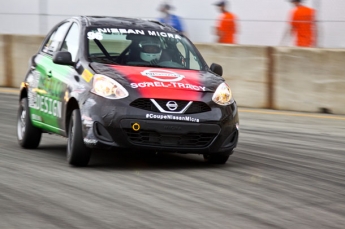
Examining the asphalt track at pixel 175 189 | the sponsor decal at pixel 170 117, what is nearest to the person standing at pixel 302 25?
the asphalt track at pixel 175 189

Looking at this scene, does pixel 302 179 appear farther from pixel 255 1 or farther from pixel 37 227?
pixel 255 1

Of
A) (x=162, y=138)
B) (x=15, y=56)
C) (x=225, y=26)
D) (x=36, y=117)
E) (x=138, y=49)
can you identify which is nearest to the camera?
(x=162, y=138)

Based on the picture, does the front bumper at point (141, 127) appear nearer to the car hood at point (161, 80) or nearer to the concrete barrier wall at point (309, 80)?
the car hood at point (161, 80)

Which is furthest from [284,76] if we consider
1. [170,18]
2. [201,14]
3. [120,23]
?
[120,23]

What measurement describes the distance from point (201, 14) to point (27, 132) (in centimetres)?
882

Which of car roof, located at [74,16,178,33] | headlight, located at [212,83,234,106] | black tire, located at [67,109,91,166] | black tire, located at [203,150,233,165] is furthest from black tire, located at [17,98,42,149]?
headlight, located at [212,83,234,106]

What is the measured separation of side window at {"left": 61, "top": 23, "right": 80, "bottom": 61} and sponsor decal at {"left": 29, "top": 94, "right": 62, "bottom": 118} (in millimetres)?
544

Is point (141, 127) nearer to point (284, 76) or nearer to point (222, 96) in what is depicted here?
point (222, 96)

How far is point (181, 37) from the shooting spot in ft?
34.3

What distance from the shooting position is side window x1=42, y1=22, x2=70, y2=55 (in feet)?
34.4

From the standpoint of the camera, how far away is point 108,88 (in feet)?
28.8

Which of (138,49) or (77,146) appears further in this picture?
(138,49)

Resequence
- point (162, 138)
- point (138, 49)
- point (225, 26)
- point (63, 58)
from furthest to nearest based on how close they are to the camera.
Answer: point (225, 26) → point (138, 49) → point (63, 58) → point (162, 138)

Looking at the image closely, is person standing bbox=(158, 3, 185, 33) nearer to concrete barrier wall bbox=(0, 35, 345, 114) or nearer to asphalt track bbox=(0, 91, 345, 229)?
concrete barrier wall bbox=(0, 35, 345, 114)
